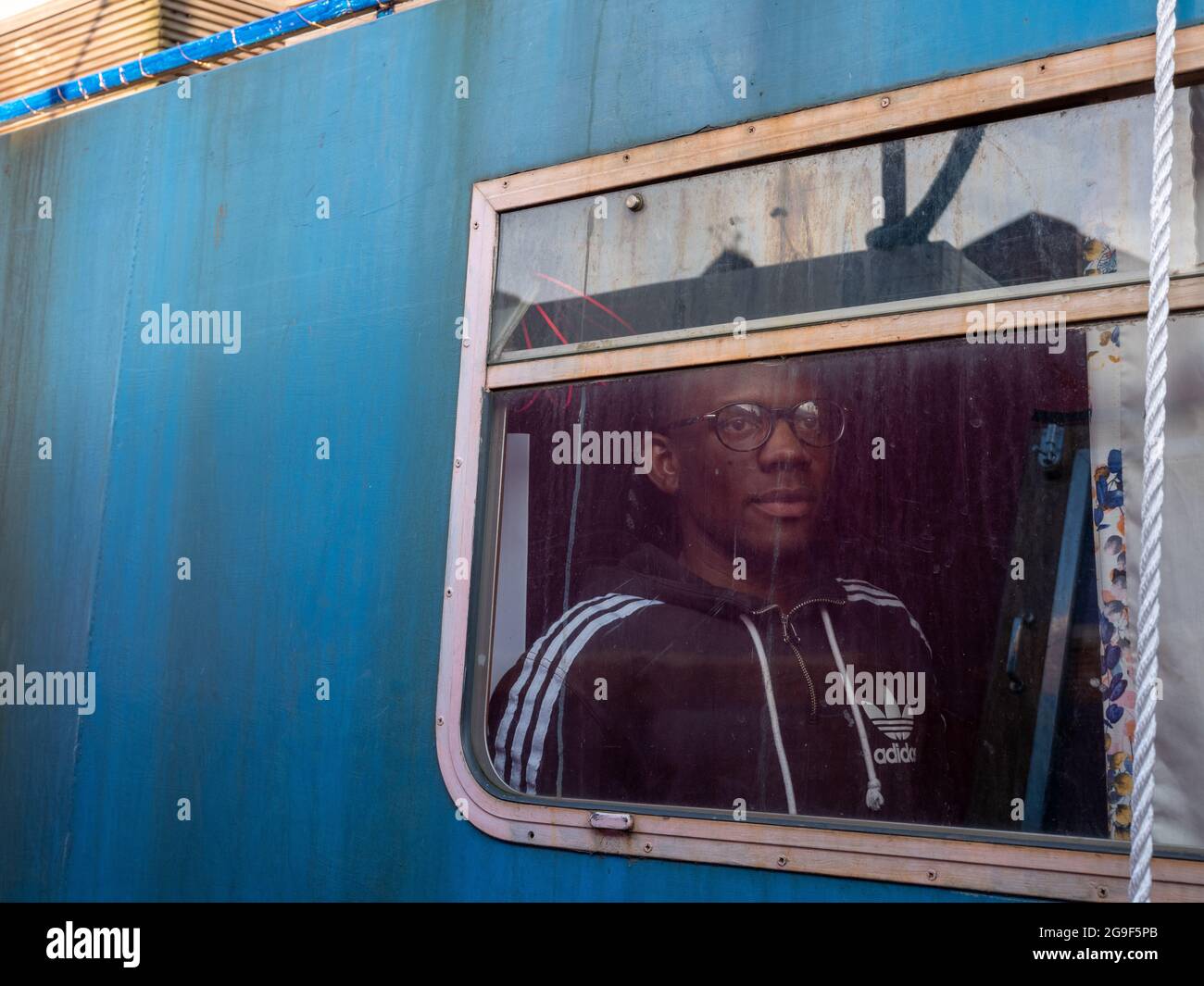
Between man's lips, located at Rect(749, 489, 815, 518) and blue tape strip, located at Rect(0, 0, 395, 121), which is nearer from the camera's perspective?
man's lips, located at Rect(749, 489, 815, 518)

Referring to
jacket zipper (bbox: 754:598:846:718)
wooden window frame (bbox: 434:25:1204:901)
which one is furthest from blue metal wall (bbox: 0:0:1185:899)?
jacket zipper (bbox: 754:598:846:718)

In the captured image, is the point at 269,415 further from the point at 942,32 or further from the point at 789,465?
the point at 942,32

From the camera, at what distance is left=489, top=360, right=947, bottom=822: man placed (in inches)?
71.3

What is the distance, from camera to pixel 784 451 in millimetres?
1935

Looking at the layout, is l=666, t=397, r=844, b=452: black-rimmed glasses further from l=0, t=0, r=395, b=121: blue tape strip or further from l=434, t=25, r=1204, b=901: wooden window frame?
l=0, t=0, r=395, b=121: blue tape strip

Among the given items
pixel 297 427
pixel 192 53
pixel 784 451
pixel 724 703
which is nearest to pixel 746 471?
pixel 784 451

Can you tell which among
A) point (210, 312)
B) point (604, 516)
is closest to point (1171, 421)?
point (604, 516)

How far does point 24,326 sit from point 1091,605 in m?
2.56

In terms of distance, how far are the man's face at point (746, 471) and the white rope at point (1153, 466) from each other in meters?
0.50

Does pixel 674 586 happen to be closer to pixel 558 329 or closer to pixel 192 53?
pixel 558 329

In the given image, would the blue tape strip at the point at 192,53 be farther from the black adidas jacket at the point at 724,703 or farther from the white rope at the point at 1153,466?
the white rope at the point at 1153,466

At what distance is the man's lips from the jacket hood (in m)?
0.10

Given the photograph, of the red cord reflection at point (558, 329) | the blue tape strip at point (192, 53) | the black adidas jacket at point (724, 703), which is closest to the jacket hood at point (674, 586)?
the black adidas jacket at point (724, 703)

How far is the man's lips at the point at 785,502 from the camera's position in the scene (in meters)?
1.90
